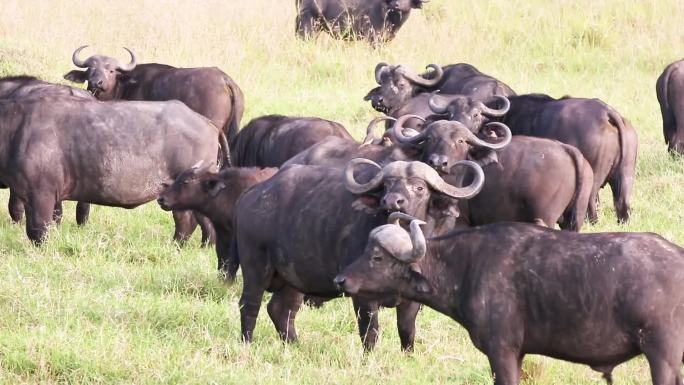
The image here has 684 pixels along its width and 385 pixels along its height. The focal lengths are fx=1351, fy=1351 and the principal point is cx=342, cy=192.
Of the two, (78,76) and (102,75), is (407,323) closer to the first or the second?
(102,75)

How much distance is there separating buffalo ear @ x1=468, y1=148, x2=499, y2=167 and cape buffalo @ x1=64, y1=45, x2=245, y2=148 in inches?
159

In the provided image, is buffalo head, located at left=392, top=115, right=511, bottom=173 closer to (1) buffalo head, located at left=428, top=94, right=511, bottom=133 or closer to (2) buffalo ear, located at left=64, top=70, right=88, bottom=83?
(1) buffalo head, located at left=428, top=94, right=511, bottom=133

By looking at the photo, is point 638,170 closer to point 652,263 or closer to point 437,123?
point 437,123

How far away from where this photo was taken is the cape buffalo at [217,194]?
9539 mm

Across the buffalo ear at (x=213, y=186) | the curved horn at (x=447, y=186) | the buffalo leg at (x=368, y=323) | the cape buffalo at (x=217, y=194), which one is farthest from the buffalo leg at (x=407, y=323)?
the buffalo ear at (x=213, y=186)

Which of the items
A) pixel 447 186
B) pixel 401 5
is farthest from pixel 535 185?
pixel 401 5

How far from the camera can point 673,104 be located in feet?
45.0

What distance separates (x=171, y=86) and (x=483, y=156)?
5243 mm

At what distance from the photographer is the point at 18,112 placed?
10.6 m

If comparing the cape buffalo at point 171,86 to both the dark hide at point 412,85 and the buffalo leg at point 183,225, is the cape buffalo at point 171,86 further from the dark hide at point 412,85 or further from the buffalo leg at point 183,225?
the buffalo leg at point 183,225

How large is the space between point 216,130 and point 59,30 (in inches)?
304

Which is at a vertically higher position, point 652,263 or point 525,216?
point 652,263

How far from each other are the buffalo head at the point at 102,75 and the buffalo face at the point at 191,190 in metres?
4.69

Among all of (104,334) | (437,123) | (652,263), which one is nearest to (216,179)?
(437,123)
